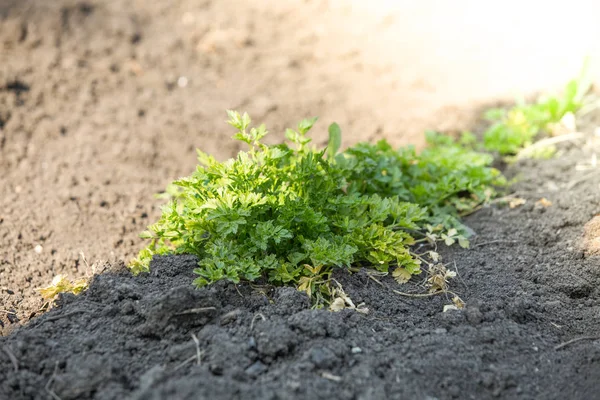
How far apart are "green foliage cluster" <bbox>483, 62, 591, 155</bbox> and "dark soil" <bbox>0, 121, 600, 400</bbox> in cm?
143

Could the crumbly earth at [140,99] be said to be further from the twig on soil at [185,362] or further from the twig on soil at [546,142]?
the twig on soil at [185,362]

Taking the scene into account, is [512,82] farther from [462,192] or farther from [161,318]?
[161,318]

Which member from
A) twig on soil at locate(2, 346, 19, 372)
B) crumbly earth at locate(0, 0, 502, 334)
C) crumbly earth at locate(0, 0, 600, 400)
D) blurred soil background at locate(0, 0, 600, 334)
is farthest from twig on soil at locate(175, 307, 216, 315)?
blurred soil background at locate(0, 0, 600, 334)

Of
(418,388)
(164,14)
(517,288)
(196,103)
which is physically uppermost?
(164,14)

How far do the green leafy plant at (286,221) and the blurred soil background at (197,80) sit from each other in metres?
0.82

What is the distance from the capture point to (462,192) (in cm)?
391

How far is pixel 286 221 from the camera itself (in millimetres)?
2875

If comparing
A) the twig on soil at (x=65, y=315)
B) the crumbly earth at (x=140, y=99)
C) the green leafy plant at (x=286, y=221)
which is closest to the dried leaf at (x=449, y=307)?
the green leafy plant at (x=286, y=221)

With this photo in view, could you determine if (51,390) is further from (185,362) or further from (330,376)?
(330,376)

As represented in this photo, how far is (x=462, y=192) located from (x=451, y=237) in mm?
629

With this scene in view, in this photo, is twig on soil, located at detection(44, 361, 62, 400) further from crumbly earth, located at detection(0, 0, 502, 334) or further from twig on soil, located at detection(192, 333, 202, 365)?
crumbly earth, located at detection(0, 0, 502, 334)

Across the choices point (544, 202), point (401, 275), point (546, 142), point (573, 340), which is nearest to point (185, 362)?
point (401, 275)

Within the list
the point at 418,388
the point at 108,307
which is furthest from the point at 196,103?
the point at 418,388

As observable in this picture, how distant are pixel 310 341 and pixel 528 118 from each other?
2982 mm
